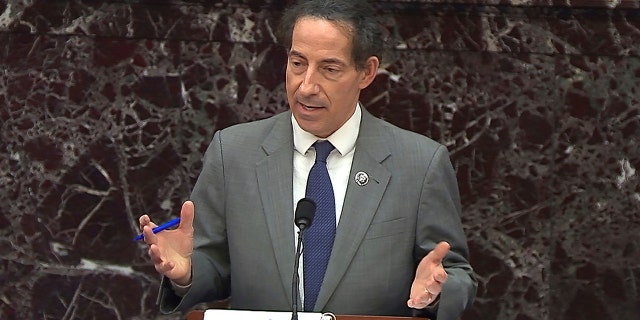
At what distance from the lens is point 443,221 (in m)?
2.71

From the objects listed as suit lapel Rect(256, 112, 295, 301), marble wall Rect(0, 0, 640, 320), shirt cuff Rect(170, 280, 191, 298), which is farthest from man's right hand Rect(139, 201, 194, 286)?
marble wall Rect(0, 0, 640, 320)

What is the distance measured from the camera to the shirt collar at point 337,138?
2.73 m

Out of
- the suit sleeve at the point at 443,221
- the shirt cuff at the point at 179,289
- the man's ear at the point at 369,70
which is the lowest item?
the shirt cuff at the point at 179,289

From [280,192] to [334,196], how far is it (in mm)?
136

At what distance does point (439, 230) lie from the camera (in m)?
2.70

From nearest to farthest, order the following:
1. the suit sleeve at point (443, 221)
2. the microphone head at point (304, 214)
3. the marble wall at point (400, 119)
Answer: the microphone head at point (304, 214)
the suit sleeve at point (443, 221)
the marble wall at point (400, 119)

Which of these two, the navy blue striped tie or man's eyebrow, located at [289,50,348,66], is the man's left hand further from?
man's eyebrow, located at [289,50,348,66]

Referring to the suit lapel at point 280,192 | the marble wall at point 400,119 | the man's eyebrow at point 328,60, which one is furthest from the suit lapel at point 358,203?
the marble wall at point 400,119

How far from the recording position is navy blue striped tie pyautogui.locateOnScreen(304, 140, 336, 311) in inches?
103

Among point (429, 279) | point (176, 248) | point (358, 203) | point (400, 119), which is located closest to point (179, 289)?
point (176, 248)

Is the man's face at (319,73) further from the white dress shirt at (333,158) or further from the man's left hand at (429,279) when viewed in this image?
the man's left hand at (429,279)

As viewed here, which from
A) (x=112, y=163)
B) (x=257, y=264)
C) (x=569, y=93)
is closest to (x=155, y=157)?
(x=112, y=163)

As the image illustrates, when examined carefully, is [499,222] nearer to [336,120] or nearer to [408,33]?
[408,33]

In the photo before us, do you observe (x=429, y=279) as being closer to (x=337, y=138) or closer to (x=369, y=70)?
(x=337, y=138)
